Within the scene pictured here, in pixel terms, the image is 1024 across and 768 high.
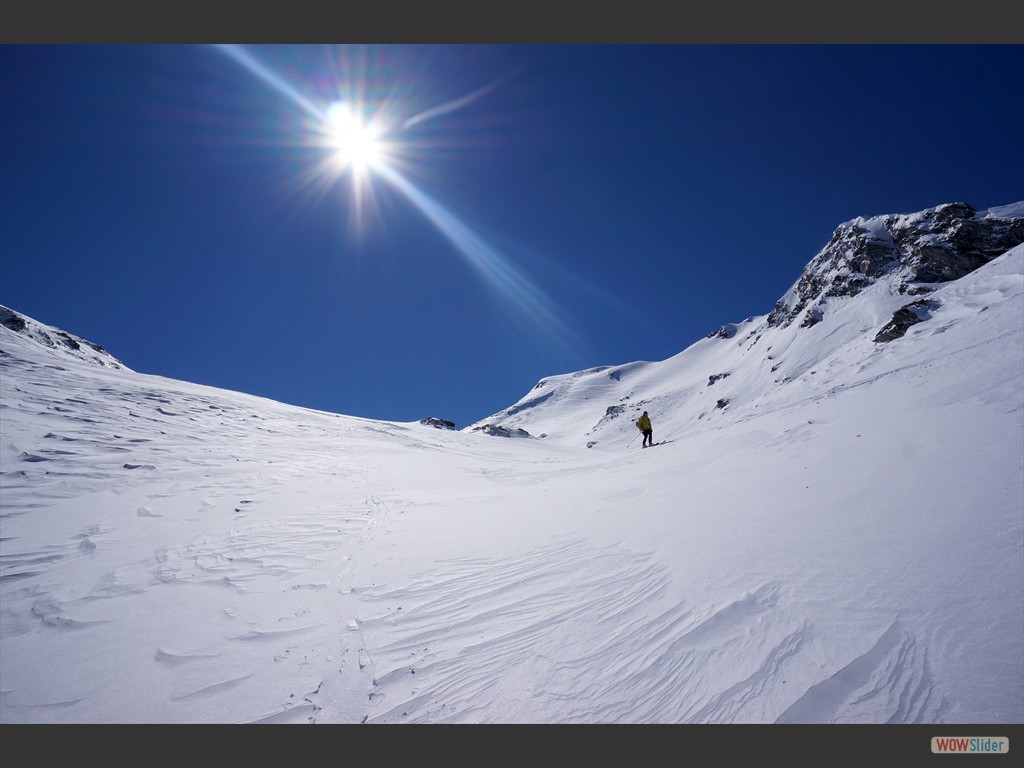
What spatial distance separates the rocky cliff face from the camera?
2870cm

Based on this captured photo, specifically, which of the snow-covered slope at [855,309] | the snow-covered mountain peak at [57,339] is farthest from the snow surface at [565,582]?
the snow-covered mountain peak at [57,339]

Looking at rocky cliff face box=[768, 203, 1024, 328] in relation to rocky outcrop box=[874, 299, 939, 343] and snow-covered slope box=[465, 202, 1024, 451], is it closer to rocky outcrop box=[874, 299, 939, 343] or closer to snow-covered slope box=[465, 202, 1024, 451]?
snow-covered slope box=[465, 202, 1024, 451]

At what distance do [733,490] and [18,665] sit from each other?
7.40m

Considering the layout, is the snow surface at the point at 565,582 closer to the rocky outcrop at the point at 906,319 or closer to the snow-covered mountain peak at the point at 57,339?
the rocky outcrop at the point at 906,319

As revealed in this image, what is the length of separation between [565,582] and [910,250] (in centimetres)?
4657

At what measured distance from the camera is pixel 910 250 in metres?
33.8

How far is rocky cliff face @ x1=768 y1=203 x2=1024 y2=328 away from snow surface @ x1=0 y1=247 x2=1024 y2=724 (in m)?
30.6

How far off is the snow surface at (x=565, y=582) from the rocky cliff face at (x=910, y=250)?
100 feet

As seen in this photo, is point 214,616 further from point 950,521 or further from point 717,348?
point 717,348

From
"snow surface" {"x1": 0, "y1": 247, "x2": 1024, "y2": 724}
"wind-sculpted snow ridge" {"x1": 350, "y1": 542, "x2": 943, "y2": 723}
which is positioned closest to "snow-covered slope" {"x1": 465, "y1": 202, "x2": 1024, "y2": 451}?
"snow surface" {"x1": 0, "y1": 247, "x2": 1024, "y2": 724}

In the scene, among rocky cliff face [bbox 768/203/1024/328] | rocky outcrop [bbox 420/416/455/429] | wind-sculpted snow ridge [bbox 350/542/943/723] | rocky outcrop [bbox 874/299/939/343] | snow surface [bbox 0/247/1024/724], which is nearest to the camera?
wind-sculpted snow ridge [bbox 350/542/943/723]

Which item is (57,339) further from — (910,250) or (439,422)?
Answer: (910,250)

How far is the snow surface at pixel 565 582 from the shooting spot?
101 inches

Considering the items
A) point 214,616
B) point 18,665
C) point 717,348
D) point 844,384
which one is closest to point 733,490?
point 214,616
